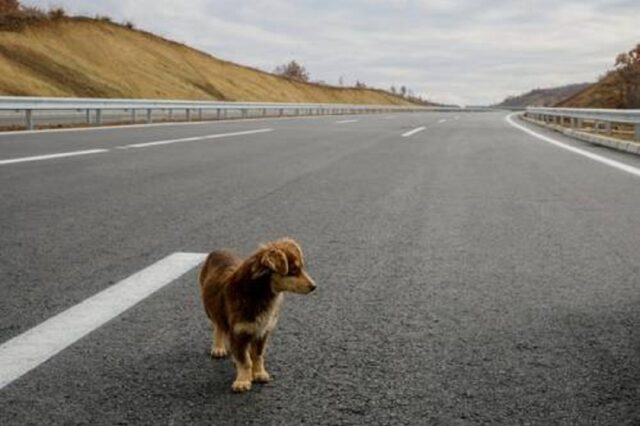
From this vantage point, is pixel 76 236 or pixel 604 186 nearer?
pixel 76 236

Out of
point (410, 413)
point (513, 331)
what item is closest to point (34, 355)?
point (410, 413)

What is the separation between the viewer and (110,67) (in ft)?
164

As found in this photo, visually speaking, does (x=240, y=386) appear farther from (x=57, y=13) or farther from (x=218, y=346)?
(x=57, y=13)

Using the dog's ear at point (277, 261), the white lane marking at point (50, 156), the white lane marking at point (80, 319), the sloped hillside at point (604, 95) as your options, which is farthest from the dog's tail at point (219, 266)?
the sloped hillside at point (604, 95)

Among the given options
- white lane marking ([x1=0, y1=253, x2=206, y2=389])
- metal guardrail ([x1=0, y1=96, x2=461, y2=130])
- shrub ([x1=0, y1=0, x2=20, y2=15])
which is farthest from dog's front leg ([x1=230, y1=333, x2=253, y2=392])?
shrub ([x1=0, y1=0, x2=20, y2=15])

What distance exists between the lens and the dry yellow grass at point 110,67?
4166 cm

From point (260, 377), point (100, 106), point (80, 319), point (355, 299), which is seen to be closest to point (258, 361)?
point (260, 377)

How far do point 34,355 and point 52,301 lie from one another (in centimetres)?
81

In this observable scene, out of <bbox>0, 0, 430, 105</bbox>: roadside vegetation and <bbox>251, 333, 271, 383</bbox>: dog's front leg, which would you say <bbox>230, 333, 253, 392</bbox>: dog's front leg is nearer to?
<bbox>251, 333, 271, 383</bbox>: dog's front leg

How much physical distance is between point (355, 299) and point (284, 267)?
1326mm

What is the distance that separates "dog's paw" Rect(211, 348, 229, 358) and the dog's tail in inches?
11.0

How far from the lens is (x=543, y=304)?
407cm

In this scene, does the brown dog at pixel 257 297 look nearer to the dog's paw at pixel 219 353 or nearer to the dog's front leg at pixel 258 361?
the dog's front leg at pixel 258 361

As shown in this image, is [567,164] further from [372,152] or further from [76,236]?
[76,236]
